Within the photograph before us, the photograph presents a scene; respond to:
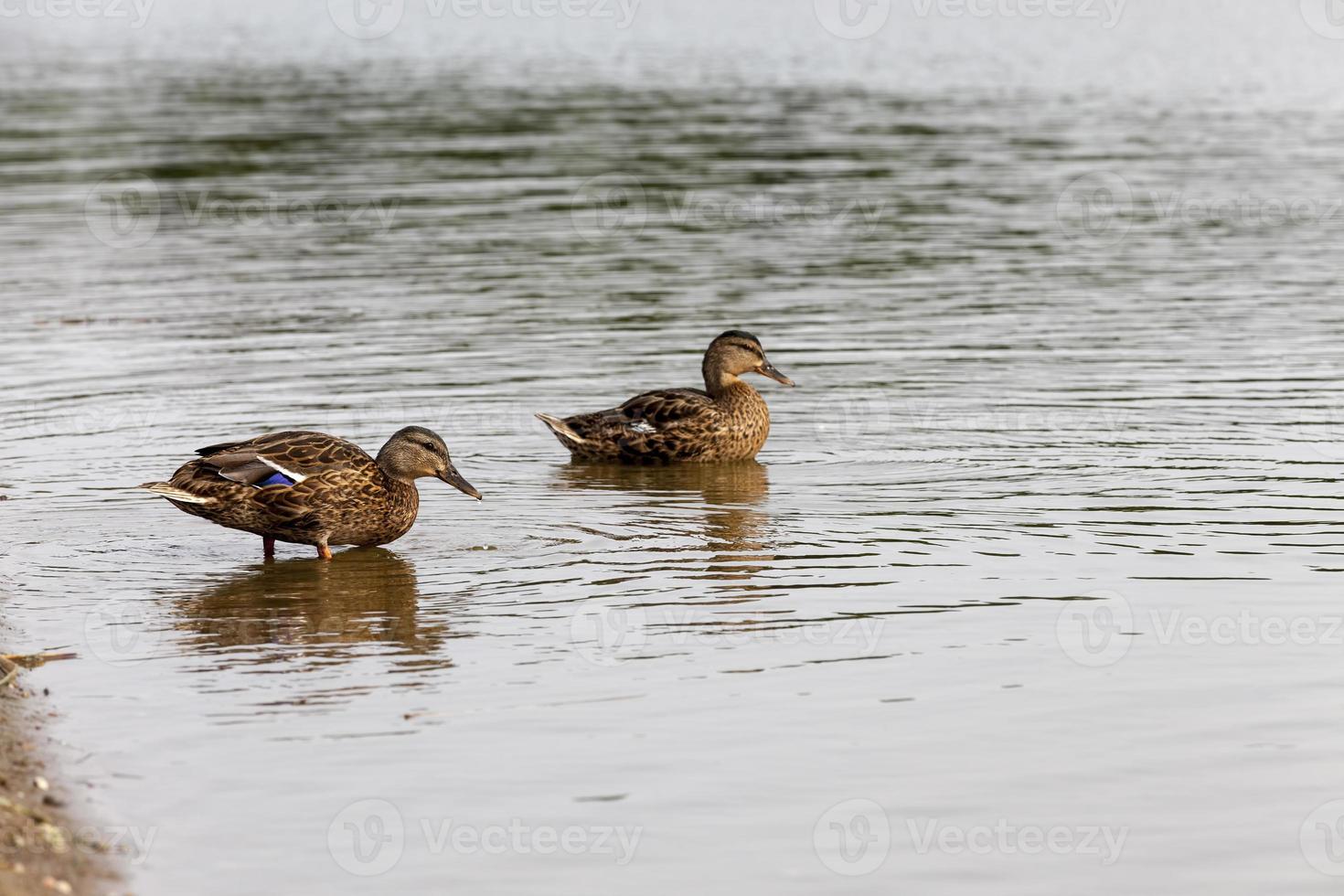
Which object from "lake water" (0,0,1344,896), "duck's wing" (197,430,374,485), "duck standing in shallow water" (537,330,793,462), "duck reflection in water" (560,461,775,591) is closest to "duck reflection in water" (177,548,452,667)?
"lake water" (0,0,1344,896)

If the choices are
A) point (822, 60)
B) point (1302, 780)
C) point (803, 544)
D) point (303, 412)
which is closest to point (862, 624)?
point (803, 544)

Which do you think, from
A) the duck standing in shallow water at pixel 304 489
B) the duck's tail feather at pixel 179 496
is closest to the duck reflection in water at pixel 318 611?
the duck standing in shallow water at pixel 304 489

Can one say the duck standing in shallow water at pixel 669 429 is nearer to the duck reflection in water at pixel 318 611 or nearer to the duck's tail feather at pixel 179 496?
the duck reflection in water at pixel 318 611

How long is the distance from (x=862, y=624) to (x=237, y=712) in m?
3.36

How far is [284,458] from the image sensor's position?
1223 cm

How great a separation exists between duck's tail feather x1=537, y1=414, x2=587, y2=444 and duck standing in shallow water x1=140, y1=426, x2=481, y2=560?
2797 mm

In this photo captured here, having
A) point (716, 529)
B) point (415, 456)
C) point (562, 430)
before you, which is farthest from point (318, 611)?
point (562, 430)

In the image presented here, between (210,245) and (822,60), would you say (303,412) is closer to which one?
(210,245)

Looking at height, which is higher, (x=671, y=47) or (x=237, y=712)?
(x=671, y=47)

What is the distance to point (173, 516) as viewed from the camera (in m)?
13.6

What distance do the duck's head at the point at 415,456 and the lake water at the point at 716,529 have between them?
509mm

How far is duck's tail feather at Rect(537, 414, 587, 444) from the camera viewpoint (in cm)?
1540

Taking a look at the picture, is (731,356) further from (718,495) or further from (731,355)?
(718,495)

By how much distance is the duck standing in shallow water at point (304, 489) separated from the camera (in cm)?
1208
